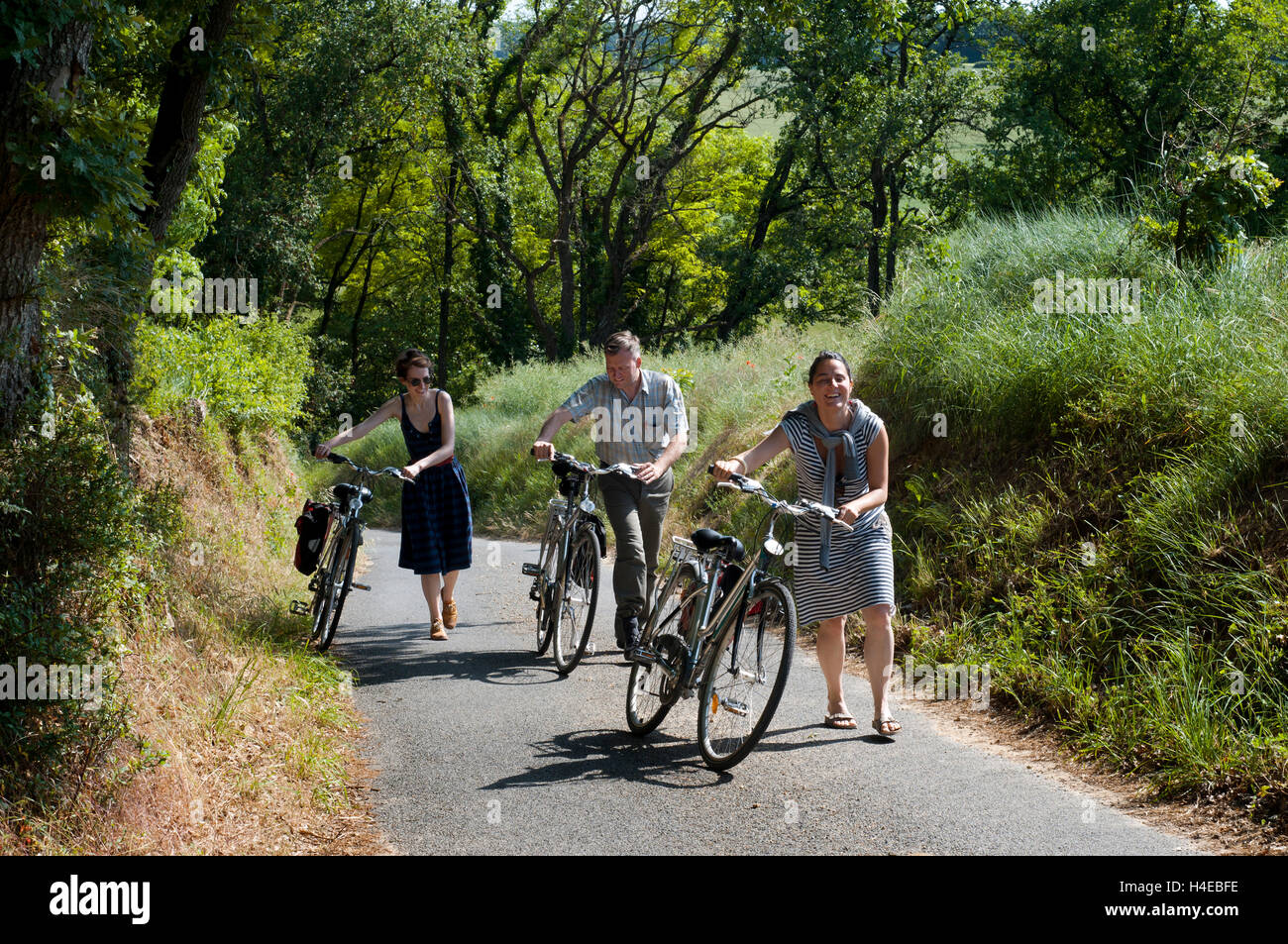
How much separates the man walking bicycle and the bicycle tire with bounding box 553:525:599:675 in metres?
0.28

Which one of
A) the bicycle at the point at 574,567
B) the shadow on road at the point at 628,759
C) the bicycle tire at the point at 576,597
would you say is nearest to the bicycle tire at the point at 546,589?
the bicycle at the point at 574,567

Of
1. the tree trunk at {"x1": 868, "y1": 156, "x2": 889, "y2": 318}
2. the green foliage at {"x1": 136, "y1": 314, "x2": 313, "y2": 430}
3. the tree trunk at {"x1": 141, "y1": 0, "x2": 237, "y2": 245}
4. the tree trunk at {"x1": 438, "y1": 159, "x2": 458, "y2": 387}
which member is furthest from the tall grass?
the tree trunk at {"x1": 438, "y1": 159, "x2": 458, "y2": 387}

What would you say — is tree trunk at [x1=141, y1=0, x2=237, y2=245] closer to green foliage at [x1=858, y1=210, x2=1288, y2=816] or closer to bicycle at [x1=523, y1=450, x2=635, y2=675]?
bicycle at [x1=523, y1=450, x2=635, y2=675]

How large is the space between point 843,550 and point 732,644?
3.18 feet

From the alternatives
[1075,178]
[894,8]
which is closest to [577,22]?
[1075,178]

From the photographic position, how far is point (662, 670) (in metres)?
6.39

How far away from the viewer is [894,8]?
13.2 meters

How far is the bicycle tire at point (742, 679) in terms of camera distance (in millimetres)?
5891

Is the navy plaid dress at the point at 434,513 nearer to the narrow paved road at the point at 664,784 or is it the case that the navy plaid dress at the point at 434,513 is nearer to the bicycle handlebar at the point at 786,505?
the narrow paved road at the point at 664,784

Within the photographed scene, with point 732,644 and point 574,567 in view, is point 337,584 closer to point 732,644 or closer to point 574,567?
point 574,567

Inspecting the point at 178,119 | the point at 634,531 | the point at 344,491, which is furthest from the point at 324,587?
the point at 178,119

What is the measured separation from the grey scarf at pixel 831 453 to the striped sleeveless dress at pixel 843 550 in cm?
2
